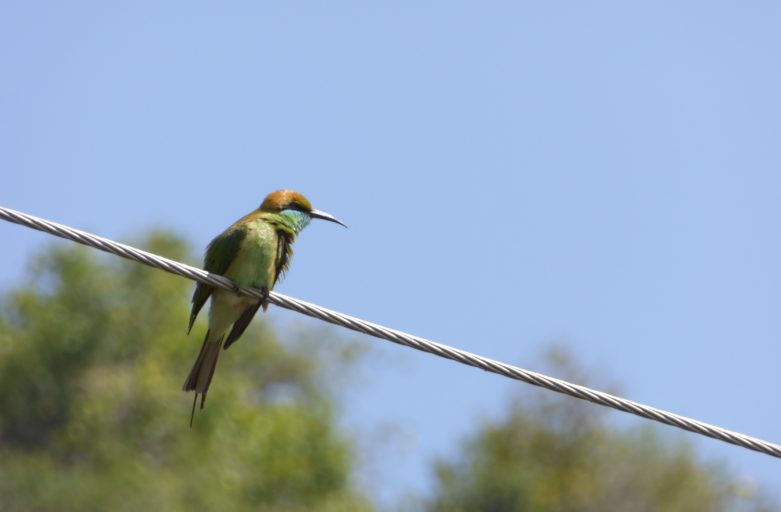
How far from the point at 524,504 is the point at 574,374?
258 cm

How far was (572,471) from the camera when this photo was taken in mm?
25484

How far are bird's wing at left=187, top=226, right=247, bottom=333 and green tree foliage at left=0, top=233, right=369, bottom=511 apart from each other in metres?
18.4

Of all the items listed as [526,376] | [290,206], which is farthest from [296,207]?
[526,376]

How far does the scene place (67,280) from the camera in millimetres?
30062

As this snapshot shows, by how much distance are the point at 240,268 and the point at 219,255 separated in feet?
0.42

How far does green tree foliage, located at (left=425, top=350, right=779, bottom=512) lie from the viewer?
23938mm

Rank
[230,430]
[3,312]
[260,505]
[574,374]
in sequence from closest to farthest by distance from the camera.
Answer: [574,374], [260,505], [230,430], [3,312]

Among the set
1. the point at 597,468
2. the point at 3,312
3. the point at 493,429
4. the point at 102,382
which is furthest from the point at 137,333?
the point at 597,468

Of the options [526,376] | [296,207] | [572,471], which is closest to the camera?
[526,376]

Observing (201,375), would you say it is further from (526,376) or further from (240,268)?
(526,376)

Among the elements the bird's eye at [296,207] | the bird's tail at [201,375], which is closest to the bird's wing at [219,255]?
the bird's tail at [201,375]

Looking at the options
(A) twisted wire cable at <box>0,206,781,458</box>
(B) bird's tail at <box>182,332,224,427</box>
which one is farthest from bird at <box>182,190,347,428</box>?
(A) twisted wire cable at <box>0,206,781,458</box>

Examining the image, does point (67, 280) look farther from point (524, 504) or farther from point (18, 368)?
point (524, 504)

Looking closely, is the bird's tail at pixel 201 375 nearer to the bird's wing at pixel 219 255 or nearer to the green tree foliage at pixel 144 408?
the bird's wing at pixel 219 255
